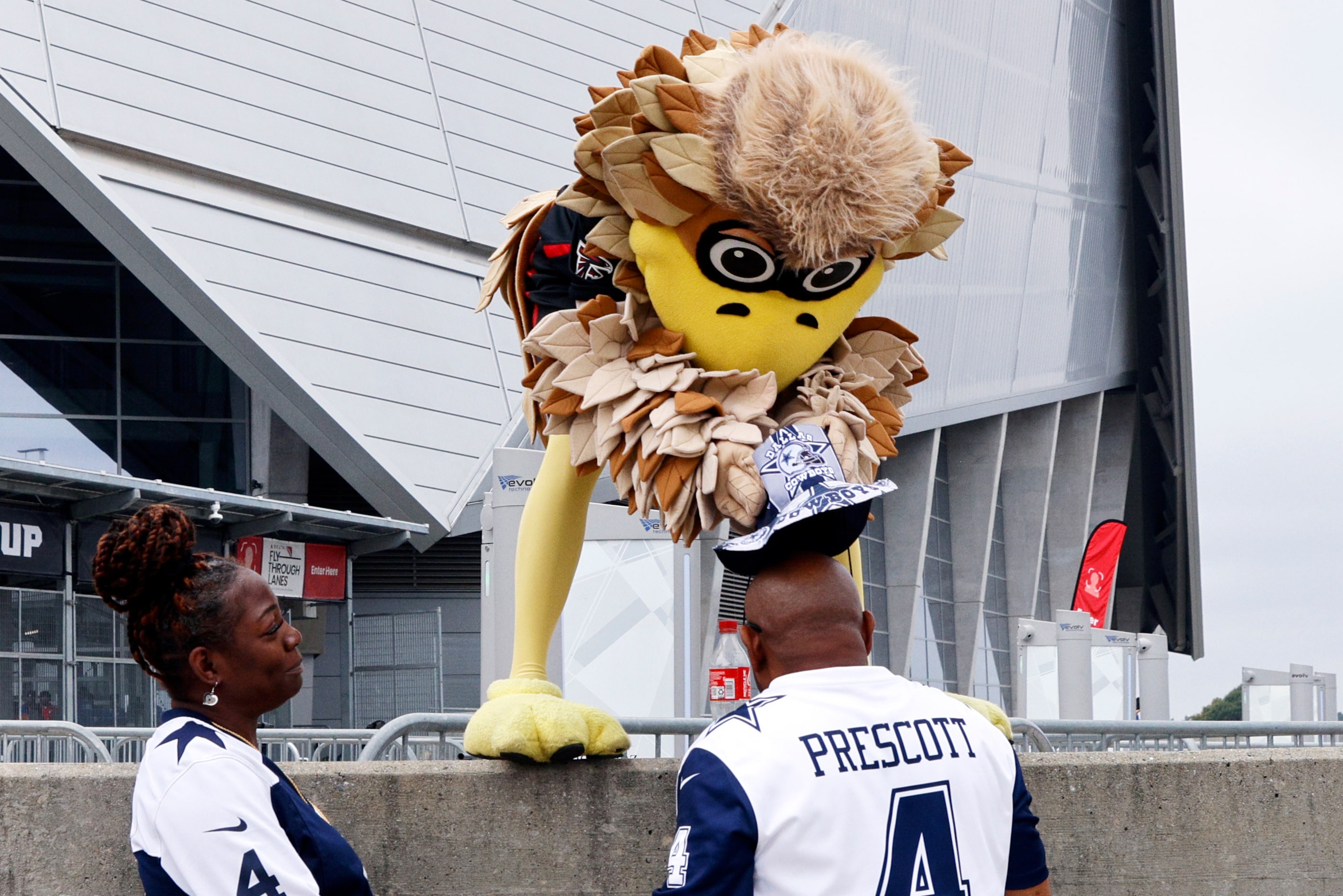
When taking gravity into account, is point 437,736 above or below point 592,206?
below

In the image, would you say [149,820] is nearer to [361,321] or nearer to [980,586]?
[361,321]

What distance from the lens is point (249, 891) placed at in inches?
74.2

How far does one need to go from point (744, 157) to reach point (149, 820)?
1520mm

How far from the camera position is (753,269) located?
2.71 metres

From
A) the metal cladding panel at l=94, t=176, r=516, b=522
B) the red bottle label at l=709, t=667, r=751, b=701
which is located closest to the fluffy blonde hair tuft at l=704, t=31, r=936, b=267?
the red bottle label at l=709, t=667, r=751, b=701

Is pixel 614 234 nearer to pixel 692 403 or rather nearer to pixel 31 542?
pixel 692 403

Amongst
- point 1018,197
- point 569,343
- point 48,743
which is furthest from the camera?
point 1018,197

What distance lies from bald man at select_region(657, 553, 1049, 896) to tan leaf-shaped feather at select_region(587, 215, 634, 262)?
1003 millimetres

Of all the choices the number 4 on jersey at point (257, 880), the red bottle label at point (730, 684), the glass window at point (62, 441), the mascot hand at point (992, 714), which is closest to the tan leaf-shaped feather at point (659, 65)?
the mascot hand at point (992, 714)

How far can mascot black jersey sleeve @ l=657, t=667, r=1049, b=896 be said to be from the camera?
69.6 inches

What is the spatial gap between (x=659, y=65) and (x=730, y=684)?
5.05m

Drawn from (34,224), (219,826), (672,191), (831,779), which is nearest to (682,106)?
(672,191)

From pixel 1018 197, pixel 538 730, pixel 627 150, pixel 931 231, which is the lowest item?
pixel 538 730

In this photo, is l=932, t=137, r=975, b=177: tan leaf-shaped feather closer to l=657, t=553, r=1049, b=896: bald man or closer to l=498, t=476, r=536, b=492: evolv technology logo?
l=657, t=553, r=1049, b=896: bald man
